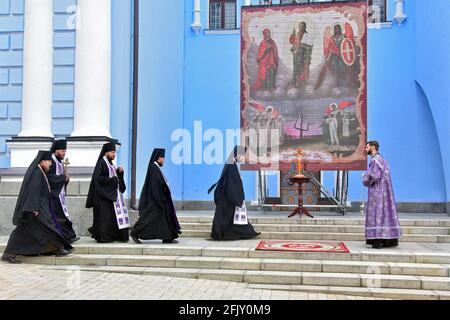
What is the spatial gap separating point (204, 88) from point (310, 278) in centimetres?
915

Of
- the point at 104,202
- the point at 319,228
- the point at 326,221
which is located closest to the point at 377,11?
the point at 326,221

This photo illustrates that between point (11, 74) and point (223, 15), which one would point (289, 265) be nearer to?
point (11, 74)

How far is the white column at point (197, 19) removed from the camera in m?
15.5

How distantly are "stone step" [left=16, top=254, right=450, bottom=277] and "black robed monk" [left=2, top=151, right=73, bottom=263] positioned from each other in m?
0.22

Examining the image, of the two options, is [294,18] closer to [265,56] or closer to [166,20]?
[265,56]

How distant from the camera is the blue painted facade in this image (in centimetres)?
1209

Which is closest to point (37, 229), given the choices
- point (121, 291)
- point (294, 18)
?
point (121, 291)

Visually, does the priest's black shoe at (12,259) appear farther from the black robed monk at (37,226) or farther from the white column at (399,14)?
the white column at (399,14)

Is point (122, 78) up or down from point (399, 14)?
down

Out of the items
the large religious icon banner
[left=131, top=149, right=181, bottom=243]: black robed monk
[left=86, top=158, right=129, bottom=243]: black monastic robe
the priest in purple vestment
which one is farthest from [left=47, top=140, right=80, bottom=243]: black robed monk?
the large religious icon banner

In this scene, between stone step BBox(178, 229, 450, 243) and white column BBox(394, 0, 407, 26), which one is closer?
stone step BBox(178, 229, 450, 243)

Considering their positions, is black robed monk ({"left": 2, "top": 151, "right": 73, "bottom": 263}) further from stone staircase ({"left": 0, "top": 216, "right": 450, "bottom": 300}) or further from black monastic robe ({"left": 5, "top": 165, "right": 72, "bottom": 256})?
stone staircase ({"left": 0, "top": 216, "right": 450, "bottom": 300})

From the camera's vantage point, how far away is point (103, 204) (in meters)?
9.52

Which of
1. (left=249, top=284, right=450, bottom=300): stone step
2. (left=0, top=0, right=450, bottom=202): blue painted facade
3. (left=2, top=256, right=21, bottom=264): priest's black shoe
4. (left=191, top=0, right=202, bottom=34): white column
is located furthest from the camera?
(left=191, top=0, right=202, bottom=34): white column
